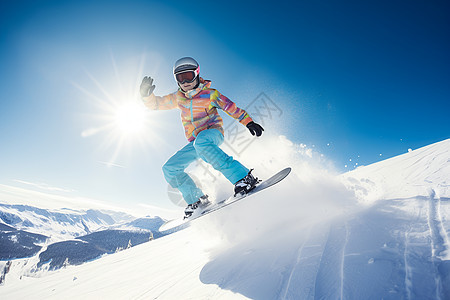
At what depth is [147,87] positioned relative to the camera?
4586mm

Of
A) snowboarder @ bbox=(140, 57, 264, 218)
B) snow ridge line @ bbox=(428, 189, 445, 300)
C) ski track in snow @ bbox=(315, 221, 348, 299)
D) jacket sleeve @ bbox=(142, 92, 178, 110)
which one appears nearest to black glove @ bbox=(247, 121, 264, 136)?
snowboarder @ bbox=(140, 57, 264, 218)

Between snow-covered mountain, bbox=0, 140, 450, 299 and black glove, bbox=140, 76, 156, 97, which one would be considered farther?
A: black glove, bbox=140, 76, 156, 97

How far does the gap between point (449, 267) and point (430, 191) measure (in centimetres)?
260

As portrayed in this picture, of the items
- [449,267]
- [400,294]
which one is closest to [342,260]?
[400,294]

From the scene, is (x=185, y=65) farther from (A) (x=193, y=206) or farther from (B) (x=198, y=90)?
(A) (x=193, y=206)

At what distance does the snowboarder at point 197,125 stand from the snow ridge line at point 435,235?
2.36 m

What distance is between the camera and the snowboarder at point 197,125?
12.7 feet

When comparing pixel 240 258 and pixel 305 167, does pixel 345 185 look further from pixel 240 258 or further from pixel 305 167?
pixel 240 258

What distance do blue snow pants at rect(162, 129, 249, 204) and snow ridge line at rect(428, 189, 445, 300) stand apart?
2.54m

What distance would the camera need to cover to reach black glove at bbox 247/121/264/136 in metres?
4.09

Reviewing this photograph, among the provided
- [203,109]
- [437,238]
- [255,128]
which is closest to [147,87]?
[203,109]

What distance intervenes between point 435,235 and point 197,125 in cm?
391

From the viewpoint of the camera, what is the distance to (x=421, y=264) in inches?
70.0

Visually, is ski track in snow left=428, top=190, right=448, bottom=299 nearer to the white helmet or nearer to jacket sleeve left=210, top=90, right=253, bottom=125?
jacket sleeve left=210, top=90, right=253, bottom=125
